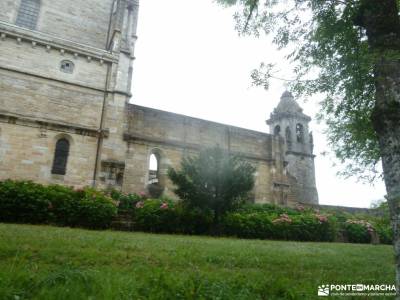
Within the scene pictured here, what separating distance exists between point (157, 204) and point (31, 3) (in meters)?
18.0

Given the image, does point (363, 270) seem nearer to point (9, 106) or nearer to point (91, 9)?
point (9, 106)

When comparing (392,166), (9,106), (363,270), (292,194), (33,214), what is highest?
(9,106)

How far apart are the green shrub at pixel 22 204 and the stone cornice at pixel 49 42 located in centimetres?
968

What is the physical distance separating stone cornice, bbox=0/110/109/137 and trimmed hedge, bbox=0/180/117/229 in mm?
5316

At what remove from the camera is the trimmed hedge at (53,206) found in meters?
10.3

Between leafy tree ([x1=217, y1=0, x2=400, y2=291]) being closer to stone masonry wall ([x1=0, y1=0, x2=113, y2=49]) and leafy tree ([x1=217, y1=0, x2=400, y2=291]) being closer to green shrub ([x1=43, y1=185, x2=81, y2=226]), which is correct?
green shrub ([x1=43, y1=185, x2=81, y2=226])

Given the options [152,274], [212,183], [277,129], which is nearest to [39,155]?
[212,183]

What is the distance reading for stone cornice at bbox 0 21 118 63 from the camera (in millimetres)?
16031

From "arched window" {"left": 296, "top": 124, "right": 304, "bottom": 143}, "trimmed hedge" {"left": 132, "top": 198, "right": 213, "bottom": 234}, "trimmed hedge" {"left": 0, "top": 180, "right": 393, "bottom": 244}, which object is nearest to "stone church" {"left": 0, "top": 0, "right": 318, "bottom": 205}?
"trimmed hedge" {"left": 0, "top": 180, "right": 393, "bottom": 244}

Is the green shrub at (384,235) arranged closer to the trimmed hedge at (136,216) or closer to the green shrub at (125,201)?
the trimmed hedge at (136,216)

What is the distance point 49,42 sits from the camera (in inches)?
666

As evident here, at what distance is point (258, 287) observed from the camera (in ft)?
11.4

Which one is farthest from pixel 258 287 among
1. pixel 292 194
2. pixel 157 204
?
pixel 292 194

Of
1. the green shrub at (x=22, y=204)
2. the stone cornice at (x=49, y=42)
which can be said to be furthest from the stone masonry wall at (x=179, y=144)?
the green shrub at (x=22, y=204)
